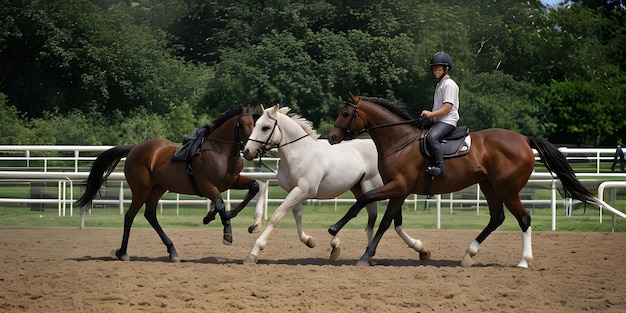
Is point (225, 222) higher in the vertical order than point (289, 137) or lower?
lower

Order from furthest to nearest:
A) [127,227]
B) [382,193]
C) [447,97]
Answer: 1. [127,227]
2. [447,97]
3. [382,193]

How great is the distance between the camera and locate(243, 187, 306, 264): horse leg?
919cm

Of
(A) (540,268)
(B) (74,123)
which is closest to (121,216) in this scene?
(A) (540,268)

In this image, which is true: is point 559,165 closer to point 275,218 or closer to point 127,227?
point 275,218

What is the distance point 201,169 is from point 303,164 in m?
1.03

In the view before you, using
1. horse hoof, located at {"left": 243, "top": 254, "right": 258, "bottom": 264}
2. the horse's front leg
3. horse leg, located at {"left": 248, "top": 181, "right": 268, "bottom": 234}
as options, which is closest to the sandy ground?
horse hoof, located at {"left": 243, "top": 254, "right": 258, "bottom": 264}

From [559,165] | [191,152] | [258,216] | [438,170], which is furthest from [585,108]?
[191,152]

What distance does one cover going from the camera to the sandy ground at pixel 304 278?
688cm

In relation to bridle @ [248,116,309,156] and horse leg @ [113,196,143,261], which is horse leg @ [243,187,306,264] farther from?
horse leg @ [113,196,143,261]

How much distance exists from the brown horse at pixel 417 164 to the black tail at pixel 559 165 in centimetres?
26

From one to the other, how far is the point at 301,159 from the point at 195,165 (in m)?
1.07

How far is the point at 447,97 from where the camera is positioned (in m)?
9.16

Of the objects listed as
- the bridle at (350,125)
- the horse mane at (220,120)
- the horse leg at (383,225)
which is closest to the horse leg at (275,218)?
the bridle at (350,125)

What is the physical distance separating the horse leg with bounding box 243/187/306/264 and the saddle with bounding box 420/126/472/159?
4.15 feet
